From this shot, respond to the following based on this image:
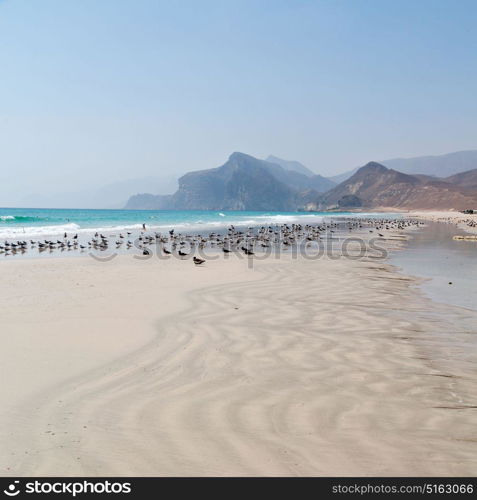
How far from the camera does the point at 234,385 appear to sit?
5188mm

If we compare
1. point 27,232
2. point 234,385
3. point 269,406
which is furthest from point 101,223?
point 269,406

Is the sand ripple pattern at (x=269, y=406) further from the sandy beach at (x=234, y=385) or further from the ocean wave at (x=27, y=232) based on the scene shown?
the ocean wave at (x=27, y=232)

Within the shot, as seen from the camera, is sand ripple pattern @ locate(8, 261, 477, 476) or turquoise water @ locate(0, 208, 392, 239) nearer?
sand ripple pattern @ locate(8, 261, 477, 476)

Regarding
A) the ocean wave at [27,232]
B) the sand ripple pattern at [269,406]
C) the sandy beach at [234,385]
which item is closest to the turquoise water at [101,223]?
the ocean wave at [27,232]

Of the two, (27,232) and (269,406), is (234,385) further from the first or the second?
(27,232)

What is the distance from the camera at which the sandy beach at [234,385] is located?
363cm

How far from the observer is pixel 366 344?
22.7 feet

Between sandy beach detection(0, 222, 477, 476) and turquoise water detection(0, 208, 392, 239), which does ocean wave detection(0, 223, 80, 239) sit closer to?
turquoise water detection(0, 208, 392, 239)

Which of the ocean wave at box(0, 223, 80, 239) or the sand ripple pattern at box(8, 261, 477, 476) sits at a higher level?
the ocean wave at box(0, 223, 80, 239)

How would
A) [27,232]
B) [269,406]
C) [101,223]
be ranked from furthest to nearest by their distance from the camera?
[101,223], [27,232], [269,406]

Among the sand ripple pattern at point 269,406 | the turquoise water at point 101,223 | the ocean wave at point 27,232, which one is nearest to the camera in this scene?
the sand ripple pattern at point 269,406

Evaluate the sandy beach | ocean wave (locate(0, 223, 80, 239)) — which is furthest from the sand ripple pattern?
ocean wave (locate(0, 223, 80, 239))

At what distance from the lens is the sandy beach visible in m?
3.63
